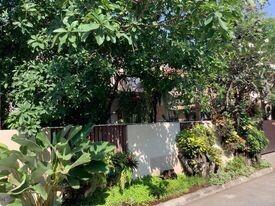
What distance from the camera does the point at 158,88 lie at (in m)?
12.0

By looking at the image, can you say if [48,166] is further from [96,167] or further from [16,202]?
[96,167]

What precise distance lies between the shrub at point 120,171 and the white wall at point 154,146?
83cm

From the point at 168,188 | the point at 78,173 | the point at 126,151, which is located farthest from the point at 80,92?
the point at 168,188

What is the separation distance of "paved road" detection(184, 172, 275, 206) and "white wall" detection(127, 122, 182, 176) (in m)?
1.61

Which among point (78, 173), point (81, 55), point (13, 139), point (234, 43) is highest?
point (234, 43)

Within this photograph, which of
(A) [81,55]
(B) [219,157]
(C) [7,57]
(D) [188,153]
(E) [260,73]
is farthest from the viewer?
(E) [260,73]

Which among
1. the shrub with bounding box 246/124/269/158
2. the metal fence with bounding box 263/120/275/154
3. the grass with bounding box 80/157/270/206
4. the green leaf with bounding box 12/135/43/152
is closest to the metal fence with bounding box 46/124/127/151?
the grass with bounding box 80/157/270/206

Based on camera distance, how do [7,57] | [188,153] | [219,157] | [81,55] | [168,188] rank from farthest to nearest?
A: [219,157], [188,153], [168,188], [7,57], [81,55]

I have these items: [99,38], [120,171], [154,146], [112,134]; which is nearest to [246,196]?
[154,146]

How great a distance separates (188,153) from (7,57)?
216 inches

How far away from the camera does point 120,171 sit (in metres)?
10.6

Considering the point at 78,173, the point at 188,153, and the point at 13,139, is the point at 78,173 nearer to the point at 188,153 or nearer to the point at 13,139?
the point at 13,139

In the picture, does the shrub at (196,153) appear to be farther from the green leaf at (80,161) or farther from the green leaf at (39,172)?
the green leaf at (39,172)

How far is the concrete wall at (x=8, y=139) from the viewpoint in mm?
9117
